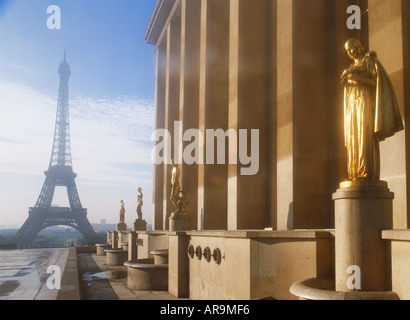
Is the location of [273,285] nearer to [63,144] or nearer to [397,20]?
[397,20]

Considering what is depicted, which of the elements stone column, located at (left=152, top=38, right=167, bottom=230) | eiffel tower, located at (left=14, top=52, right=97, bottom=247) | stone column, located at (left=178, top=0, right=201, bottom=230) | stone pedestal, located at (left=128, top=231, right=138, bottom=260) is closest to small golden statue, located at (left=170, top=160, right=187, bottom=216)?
stone column, located at (left=178, top=0, right=201, bottom=230)

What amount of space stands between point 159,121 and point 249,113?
22.5m

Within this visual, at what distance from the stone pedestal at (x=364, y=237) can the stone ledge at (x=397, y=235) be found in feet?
0.53

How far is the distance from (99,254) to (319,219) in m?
28.4

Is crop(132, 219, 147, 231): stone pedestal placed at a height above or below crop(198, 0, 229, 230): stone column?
below

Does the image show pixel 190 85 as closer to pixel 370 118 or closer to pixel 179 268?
pixel 179 268

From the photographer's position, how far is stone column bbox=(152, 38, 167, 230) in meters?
38.1

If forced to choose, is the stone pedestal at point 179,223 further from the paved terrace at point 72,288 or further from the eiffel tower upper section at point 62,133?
the eiffel tower upper section at point 62,133

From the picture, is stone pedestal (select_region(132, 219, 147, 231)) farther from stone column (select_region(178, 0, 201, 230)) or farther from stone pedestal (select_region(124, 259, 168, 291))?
stone pedestal (select_region(124, 259, 168, 291))

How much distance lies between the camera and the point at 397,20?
38.7 feet

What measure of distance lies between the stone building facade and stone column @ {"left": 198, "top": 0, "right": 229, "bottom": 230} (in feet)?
0.19

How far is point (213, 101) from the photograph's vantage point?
23.8 m

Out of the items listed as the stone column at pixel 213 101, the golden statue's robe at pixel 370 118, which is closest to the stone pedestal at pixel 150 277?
the stone column at pixel 213 101
